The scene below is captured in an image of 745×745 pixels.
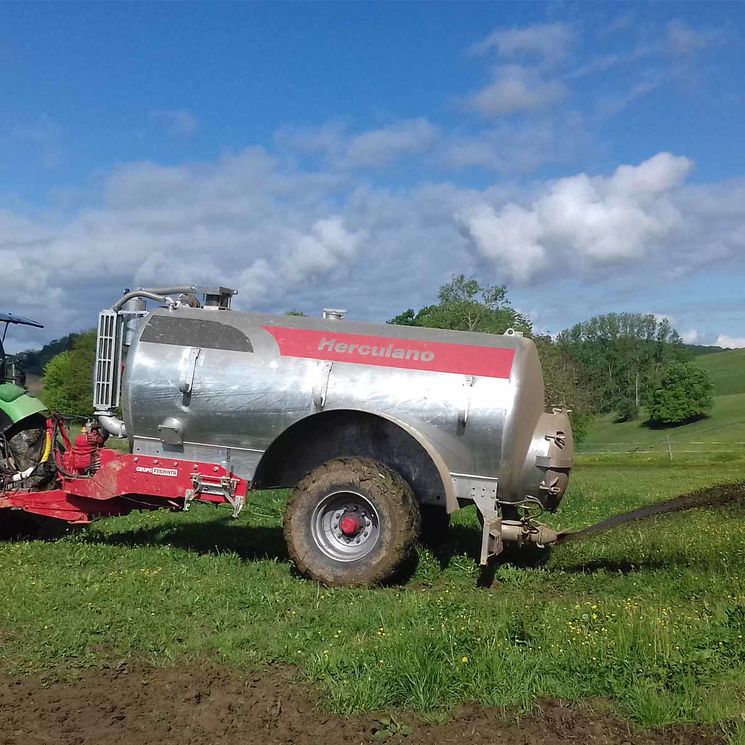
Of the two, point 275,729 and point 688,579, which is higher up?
point 688,579

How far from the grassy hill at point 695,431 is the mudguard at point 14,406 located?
47.2 metres

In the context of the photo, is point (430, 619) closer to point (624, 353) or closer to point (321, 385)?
point (321, 385)

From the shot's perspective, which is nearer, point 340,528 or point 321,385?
point 340,528

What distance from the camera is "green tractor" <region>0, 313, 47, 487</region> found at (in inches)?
342

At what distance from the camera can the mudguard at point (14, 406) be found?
29.2ft

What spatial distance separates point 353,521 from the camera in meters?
6.84

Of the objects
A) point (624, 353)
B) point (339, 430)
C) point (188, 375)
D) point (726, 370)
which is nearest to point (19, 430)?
point (188, 375)

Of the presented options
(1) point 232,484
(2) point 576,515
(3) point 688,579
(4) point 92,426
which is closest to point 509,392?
(3) point 688,579

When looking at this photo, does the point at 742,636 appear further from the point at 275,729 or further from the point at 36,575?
the point at 36,575

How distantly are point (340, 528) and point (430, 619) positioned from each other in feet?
5.27

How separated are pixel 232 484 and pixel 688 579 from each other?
3.97 m

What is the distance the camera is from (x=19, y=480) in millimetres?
8570

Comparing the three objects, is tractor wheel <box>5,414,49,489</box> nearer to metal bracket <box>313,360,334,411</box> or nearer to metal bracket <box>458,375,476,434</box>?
metal bracket <box>313,360,334,411</box>

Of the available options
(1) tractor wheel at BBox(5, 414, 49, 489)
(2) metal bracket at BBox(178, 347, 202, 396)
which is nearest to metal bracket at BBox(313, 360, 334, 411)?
(2) metal bracket at BBox(178, 347, 202, 396)
